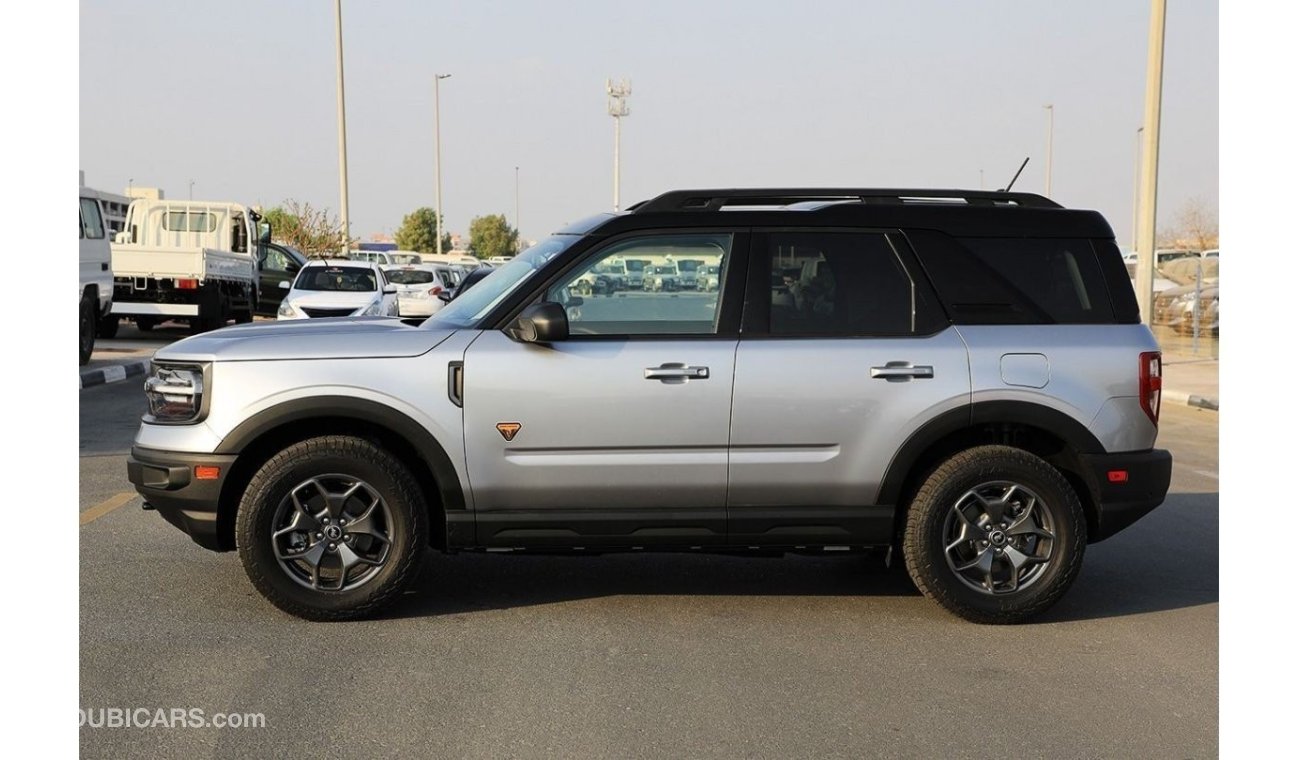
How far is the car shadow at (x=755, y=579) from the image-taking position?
242 inches

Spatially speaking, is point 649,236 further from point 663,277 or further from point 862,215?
point 862,215

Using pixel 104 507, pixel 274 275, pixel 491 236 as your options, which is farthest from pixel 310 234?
pixel 491 236

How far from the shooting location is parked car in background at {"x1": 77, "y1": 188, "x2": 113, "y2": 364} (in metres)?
16.9

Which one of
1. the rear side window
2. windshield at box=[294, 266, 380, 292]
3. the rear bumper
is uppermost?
windshield at box=[294, 266, 380, 292]

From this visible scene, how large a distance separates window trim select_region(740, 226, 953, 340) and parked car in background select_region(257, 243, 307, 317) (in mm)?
26035

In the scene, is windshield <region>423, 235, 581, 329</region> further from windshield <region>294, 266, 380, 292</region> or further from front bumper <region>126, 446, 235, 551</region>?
windshield <region>294, 266, 380, 292</region>

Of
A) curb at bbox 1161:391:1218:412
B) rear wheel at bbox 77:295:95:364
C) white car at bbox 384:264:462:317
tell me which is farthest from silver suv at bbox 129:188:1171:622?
white car at bbox 384:264:462:317

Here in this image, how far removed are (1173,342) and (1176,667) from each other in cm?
2319

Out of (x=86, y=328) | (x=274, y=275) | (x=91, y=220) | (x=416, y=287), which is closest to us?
(x=86, y=328)

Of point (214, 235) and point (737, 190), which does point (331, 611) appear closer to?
point (737, 190)

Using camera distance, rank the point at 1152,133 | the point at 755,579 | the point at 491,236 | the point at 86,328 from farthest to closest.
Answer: the point at 491,236 < the point at 1152,133 < the point at 86,328 < the point at 755,579

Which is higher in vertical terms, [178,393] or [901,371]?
[901,371]

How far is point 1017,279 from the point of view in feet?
19.3

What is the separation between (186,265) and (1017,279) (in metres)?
19.1
